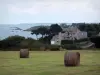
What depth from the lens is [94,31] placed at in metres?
55.1

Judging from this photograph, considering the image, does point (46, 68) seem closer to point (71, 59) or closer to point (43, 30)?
point (71, 59)

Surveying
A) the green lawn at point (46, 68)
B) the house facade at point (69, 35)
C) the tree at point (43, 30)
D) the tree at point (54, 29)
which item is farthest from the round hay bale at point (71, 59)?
the tree at point (54, 29)

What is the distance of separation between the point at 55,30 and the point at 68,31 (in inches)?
113

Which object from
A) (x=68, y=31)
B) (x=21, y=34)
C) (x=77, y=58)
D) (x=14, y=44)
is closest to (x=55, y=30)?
(x=68, y=31)

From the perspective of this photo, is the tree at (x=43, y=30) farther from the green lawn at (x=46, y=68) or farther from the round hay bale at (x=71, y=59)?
the round hay bale at (x=71, y=59)

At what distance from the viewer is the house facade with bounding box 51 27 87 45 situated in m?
56.1

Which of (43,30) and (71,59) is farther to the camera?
(43,30)

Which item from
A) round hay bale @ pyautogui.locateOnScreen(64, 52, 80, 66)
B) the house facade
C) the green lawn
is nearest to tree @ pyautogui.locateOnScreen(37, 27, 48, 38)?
the house facade

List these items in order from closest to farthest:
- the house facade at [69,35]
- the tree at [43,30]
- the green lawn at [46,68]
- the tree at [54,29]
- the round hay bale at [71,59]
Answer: the green lawn at [46,68], the round hay bale at [71,59], the house facade at [69,35], the tree at [43,30], the tree at [54,29]

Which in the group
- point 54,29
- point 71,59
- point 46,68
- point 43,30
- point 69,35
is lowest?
point 46,68

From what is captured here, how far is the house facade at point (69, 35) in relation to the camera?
56122 mm

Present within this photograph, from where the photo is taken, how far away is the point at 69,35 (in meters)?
60.9

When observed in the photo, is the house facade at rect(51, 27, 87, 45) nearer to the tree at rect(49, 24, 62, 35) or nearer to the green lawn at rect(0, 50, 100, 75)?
the tree at rect(49, 24, 62, 35)

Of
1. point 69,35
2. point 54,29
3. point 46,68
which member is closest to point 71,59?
point 46,68
